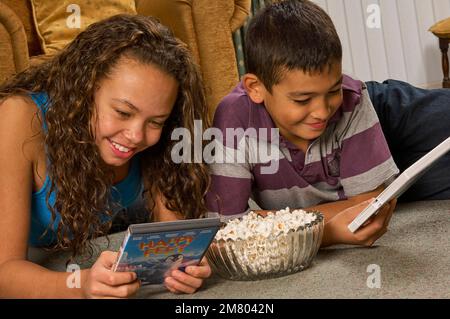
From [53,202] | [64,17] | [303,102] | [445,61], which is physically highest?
[64,17]

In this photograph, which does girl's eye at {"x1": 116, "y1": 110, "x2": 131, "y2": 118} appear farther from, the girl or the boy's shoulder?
the boy's shoulder

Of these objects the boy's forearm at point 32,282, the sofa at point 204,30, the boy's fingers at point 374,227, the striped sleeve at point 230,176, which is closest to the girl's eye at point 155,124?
the striped sleeve at point 230,176

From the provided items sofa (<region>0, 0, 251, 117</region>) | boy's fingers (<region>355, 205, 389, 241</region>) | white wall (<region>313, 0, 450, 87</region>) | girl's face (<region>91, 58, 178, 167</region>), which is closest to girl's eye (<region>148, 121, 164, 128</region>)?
girl's face (<region>91, 58, 178, 167</region>)

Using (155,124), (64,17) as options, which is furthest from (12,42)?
(155,124)

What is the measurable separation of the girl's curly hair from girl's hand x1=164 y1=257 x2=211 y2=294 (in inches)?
10.2

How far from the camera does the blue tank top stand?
145cm

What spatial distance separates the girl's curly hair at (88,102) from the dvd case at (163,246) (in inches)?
10.3

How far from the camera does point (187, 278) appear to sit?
→ 1.24 m

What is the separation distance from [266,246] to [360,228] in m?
0.22

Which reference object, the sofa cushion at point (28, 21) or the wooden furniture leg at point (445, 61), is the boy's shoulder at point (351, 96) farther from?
the wooden furniture leg at point (445, 61)

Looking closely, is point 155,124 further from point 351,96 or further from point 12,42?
Answer: point 12,42

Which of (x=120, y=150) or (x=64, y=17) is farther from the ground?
(x=64, y=17)

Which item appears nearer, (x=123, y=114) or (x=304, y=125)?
(x=123, y=114)
